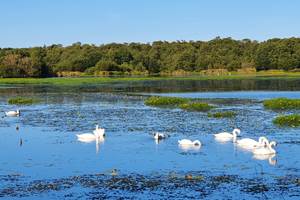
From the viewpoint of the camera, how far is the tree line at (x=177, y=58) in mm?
148375

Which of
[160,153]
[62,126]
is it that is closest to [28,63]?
[62,126]

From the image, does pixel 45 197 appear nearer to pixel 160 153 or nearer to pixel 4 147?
pixel 160 153

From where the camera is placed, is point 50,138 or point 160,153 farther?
point 50,138

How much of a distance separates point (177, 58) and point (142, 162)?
144302 millimetres

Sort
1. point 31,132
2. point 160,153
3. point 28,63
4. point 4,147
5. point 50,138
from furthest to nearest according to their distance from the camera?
1. point 28,63
2. point 31,132
3. point 50,138
4. point 4,147
5. point 160,153

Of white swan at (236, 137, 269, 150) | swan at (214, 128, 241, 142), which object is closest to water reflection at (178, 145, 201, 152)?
white swan at (236, 137, 269, 150)

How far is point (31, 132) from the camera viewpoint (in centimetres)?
3158

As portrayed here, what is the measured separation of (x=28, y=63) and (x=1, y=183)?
114823mm

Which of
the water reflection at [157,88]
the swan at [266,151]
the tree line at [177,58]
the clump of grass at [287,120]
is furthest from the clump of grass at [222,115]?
the tree line at [177,58]

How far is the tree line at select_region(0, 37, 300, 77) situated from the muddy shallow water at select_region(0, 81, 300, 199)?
10584 cm

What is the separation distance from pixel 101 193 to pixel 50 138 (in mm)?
12392

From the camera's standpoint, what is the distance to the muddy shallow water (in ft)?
57.0

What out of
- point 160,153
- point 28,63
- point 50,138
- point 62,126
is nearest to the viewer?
point 160,153

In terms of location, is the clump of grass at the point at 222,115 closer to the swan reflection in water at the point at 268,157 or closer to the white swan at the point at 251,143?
the white swan at the point at 251,143
